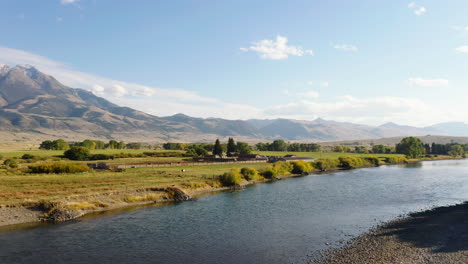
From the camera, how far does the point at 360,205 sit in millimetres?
54781

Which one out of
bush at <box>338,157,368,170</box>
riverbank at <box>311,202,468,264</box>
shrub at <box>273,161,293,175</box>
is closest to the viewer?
riverbank at <box>311,202,468,264</box>

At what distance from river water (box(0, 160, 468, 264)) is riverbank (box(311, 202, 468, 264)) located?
2.40 meters

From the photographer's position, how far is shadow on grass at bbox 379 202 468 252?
3328 centimetres

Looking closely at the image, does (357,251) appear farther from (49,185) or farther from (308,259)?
(49,185)

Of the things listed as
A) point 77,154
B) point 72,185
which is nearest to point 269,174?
point 72,185

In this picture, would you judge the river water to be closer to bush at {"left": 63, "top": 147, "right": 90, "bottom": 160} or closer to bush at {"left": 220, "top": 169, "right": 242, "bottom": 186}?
bush at {"left": 220, "top": 169, "right": 242, "bottom": 186}

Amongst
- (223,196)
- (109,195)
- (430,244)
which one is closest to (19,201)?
(109,195)

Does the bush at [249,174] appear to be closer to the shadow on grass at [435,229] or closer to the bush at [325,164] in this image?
the bush at [325,164]

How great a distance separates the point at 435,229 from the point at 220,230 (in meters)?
26.6

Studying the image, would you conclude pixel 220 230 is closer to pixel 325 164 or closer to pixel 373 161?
pixel 325 164

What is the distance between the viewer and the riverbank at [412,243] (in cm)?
2928

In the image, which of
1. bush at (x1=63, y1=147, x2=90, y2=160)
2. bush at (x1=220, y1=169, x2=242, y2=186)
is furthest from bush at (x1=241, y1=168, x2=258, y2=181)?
bush at (x1=63, y1=147, x2=90, y2=160)

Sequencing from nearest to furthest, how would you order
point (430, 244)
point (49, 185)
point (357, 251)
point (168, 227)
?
1. point (357, 251)
2. point (430, 244)
3. point (168, 227)
4. point (49, 185)

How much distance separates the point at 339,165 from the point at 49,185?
109 meters
